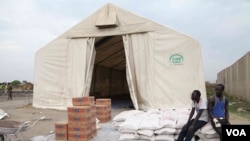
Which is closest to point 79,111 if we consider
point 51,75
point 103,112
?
point 103,112

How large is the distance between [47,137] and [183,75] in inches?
259

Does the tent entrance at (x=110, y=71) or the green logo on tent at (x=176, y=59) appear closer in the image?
the green logo on tent at (x=176, y=59)

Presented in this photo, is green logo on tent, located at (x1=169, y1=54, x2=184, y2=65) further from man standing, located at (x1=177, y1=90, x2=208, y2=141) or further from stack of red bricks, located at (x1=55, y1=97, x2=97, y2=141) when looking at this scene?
man standing, located at (x1=177, y1=90, x2=208, y2=141)

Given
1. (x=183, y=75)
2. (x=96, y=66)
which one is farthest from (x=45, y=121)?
(x=96, y=66)

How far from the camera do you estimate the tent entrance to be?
1598 centimetres

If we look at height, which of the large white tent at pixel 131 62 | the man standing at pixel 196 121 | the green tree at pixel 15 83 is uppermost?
the large white tent at pixel 131 62

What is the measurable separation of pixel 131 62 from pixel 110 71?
9522mm

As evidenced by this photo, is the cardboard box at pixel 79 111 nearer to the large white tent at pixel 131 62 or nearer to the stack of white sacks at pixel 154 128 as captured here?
the stack of white sacks at pixel 154 128

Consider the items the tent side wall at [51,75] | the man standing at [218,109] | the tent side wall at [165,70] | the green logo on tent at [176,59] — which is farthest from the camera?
the tent side wall at [51,75]

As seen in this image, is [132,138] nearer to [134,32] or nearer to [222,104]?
[222,104]

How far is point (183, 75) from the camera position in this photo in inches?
481

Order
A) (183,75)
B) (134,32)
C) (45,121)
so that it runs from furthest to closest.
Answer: (134,32) → (183,75) → (45,121)

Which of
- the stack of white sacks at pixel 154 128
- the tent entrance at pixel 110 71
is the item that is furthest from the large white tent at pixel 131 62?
the stack of white sacks at pixel 154 128

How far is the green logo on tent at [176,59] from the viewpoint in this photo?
1230 centimetres
